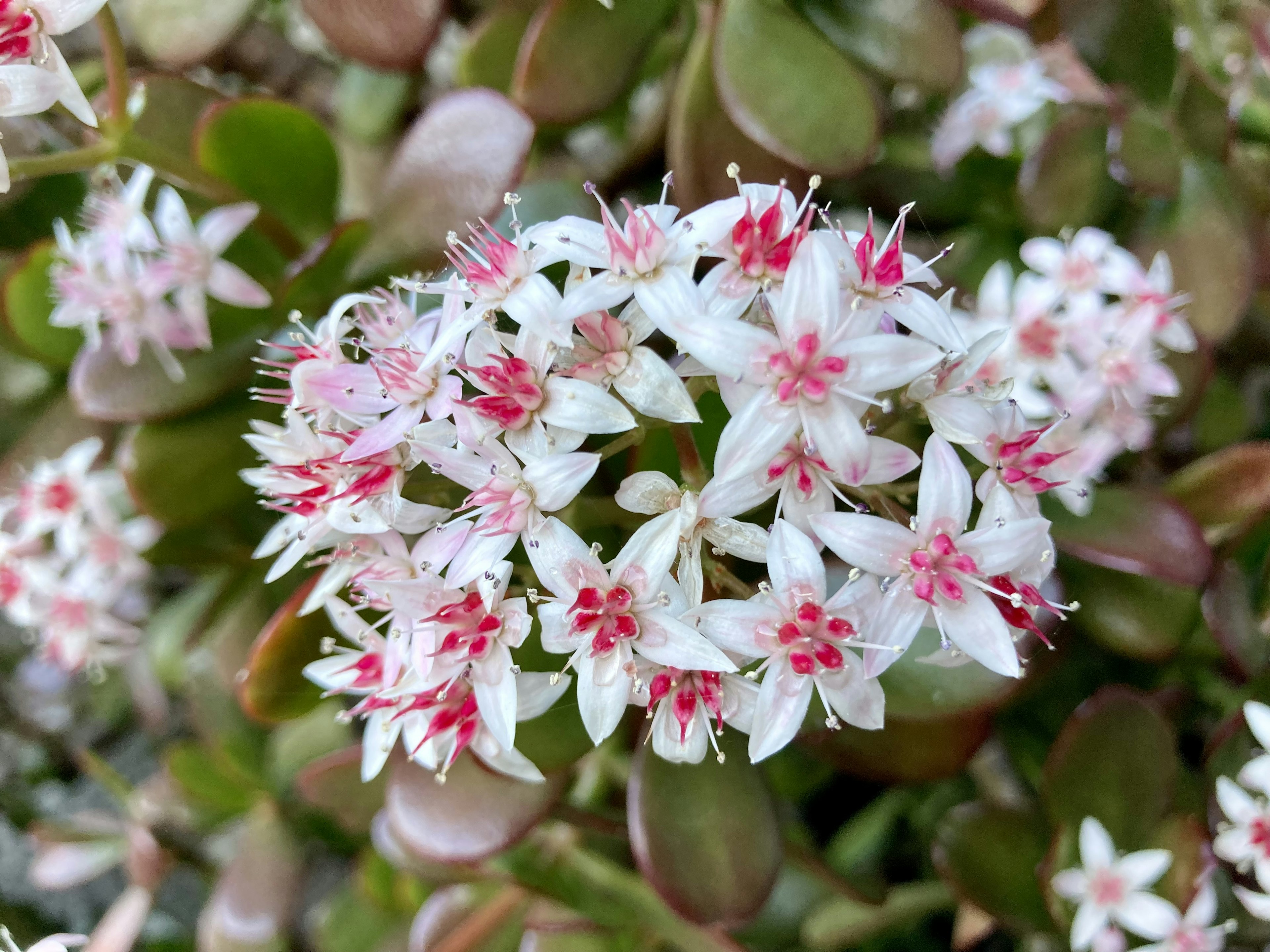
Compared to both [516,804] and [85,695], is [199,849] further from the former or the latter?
[516,804]

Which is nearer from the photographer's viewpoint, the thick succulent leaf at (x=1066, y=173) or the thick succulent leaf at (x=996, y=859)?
the thick succulent leaf at (x=996, y=859)

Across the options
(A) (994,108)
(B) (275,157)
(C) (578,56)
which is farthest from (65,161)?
(A) (994,108)

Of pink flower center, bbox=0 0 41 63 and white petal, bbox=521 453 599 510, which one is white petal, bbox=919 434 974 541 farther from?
pink flower center, bbox=0 0 41 63

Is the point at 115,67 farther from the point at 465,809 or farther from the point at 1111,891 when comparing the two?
the point at 1111,891

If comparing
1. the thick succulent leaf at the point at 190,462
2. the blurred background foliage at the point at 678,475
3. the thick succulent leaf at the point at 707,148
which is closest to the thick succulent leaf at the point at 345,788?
the blurred background foliage at the point at 678,475

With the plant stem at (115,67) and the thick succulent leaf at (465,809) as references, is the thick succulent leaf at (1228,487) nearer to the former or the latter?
the thick succulent leaf at (465,809)

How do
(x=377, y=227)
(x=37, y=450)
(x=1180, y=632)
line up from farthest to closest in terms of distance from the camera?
1. (x=37, y=450)
2. (x=377, y=227)
3. (x=1180, y=632)

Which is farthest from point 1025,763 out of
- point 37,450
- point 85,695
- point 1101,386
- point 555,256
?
point 85,695
